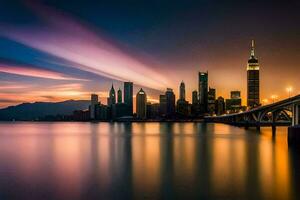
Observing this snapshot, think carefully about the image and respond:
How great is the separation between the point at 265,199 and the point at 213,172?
1150 cm

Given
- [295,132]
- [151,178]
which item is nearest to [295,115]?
[295,132]

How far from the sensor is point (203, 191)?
2681 cm

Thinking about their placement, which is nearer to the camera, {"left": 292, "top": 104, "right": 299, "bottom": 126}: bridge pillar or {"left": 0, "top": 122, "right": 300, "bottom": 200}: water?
{"left": 0, "top": 122, "right": 300, "bottom": 200}: water

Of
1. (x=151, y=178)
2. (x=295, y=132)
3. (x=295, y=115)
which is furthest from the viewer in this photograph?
(x=295, y=115)

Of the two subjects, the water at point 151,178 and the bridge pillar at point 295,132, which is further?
the bridge pillar at point 295,132

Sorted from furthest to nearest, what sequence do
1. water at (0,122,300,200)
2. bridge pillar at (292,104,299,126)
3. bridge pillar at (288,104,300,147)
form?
1. bridge pillar at (292,104,299,126)
2. bridge pillar at (288,104,300,147)
3. water at (0,122,300,200)

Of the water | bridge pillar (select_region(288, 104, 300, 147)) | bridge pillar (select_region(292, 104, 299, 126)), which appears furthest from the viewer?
bridge pillar (select_region(292, 104, 299, 126))

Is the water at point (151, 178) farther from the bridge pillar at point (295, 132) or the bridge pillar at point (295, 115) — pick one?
the bridge pillar at point (295, 115)

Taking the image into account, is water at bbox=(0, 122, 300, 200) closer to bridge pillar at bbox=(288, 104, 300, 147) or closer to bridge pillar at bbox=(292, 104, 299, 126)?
bridge pillar at bbox=(288, 104, 300, 147)

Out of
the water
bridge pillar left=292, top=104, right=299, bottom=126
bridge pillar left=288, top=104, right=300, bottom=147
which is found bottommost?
the water

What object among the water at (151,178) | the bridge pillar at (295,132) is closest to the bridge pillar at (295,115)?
the bridge pillar at (295,132)

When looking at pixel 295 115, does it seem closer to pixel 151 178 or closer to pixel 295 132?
pixel 295 132

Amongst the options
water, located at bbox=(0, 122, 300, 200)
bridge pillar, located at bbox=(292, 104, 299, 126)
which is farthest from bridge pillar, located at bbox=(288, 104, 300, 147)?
water, located at bbox=(0, 122, 300, 200)

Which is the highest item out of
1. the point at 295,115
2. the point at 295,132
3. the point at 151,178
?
the point at 295,115
